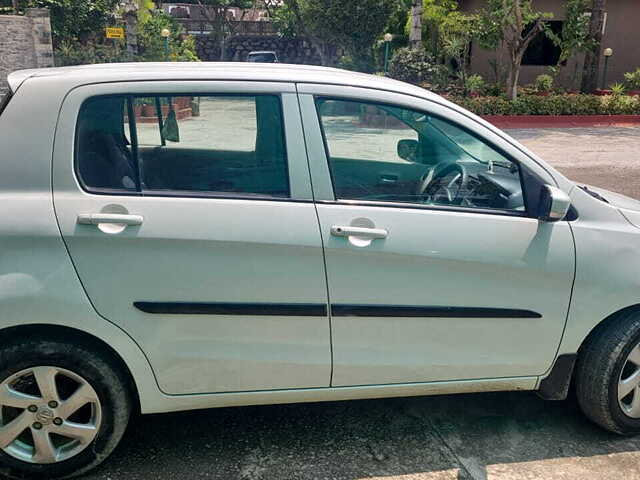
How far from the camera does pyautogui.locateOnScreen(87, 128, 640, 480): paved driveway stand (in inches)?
108

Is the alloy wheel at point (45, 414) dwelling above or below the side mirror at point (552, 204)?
below

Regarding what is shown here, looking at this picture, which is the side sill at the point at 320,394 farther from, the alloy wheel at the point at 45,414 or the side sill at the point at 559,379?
the alloy wheel at the point at 45,414

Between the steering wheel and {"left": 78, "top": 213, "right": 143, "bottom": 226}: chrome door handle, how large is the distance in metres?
1.30

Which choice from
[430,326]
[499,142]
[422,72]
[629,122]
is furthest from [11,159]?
[629,122]

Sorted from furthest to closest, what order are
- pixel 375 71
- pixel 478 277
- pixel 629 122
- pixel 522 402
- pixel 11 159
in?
pixel 375 71
pixel 629 122
pixel 522 402
pixel 478 277
pixel 11 159

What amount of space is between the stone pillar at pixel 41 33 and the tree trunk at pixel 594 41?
14.5 m

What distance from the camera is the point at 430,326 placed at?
271 centimetres

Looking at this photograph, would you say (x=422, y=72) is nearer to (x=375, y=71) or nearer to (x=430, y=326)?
(x=375, y=71)

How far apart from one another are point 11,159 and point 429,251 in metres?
1.77

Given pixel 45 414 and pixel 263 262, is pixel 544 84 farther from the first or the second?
pixel 45 414

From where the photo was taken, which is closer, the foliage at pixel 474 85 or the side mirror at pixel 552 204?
the side mirror at pixel 552 204

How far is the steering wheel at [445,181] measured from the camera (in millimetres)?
2924

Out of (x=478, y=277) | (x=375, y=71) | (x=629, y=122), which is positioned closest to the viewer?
(x=478, y=277)

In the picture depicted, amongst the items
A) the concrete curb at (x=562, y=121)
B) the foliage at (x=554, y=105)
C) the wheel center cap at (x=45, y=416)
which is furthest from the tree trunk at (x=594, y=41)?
the wheel center cap at (x=45, y=416)
